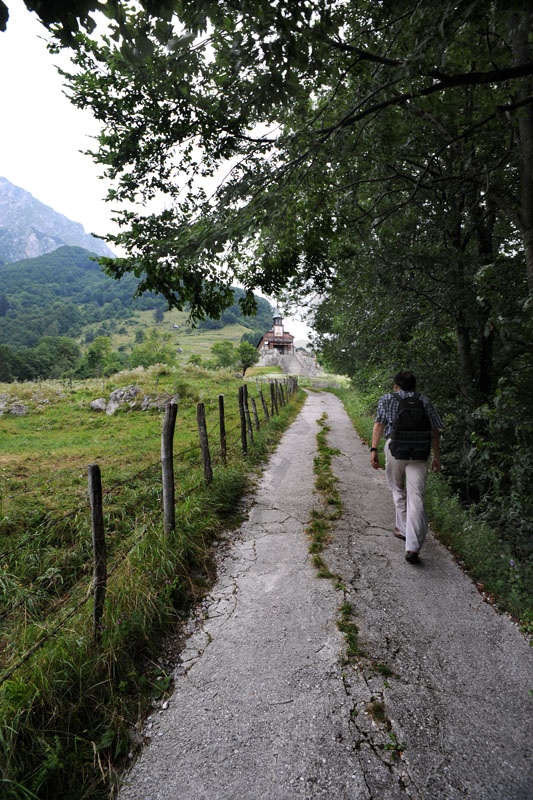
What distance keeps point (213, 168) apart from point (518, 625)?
23.3 ft

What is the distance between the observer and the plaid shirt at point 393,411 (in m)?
4.30

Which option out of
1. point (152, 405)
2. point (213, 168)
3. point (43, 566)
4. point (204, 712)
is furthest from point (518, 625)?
point (152, 405)

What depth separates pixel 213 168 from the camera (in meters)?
5.88

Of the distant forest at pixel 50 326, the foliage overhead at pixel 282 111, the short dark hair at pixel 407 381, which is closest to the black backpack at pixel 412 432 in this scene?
the short dark hair at pixel 407 381

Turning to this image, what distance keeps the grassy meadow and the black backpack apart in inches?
105

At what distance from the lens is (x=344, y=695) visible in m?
2.45

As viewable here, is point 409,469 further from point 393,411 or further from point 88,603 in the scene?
point 88,603

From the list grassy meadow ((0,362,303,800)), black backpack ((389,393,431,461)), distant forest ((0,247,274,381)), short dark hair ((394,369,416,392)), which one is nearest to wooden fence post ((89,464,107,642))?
grassy meadow ((0,362,303,800))

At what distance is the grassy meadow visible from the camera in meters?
2.04

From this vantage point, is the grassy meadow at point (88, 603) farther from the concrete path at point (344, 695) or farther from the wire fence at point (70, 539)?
the concrete path at point (344, 695)

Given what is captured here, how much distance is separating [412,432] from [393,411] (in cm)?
35

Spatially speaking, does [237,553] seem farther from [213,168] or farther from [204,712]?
[213,168]

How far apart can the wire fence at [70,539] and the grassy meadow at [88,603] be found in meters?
0.02

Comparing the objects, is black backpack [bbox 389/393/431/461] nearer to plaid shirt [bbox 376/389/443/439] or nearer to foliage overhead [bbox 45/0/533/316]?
plaid shirt [bbox 376/389/443/439]
